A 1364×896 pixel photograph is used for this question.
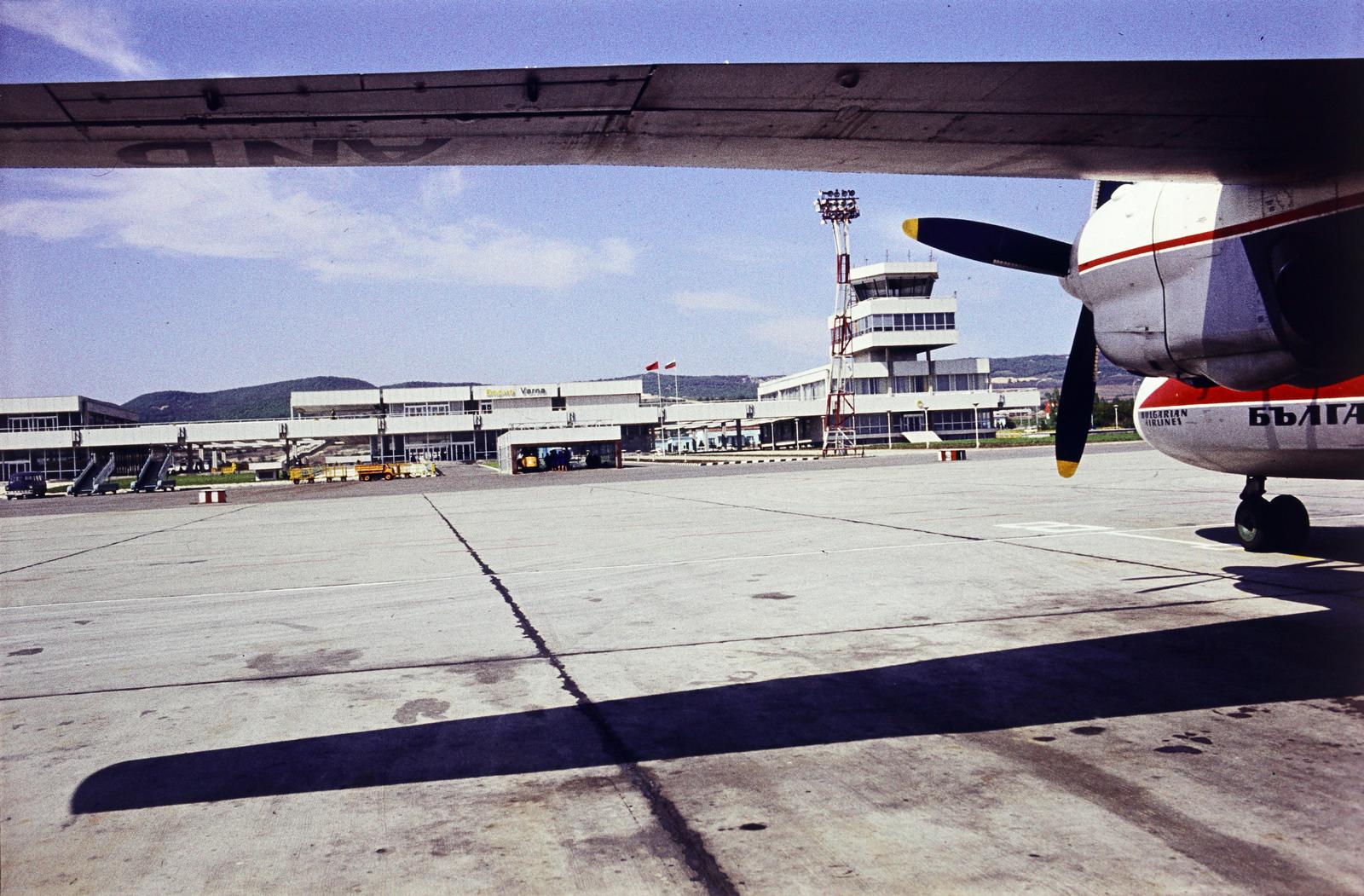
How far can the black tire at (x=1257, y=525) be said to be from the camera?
39.4 ft

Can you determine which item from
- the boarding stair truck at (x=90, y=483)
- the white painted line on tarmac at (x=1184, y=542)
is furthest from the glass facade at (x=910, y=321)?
the white painted line on tarmac at (x=1184, y=542)

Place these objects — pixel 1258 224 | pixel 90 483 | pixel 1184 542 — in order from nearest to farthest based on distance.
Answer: pixel 1258 224 < pixel 1184 542 < pixel 90 483

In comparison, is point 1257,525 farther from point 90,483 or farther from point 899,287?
point 899,287

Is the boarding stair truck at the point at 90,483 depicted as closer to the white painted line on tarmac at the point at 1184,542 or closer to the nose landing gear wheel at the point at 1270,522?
the white painted line on tarmac at the point at 1184,542

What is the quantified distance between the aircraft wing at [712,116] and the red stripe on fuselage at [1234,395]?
4.07 m

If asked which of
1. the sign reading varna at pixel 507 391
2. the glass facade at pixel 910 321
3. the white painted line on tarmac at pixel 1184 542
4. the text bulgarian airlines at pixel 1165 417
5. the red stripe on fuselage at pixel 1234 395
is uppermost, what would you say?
the glass facade at pixel 910 321

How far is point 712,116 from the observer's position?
199 inches

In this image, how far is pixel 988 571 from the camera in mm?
11438

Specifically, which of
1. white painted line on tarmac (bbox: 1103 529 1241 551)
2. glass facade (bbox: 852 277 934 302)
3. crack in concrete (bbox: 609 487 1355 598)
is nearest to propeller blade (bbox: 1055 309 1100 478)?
crack in concrete (bbox: 609 487 1355 598)

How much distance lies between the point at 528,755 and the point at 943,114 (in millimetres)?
4620

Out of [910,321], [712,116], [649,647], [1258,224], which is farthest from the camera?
[910,321]

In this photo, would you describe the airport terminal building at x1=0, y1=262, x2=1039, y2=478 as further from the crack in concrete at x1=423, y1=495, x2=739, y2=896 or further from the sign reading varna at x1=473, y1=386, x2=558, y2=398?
the crack in concrete at x1=423, y1=495, x2=739, y2=896

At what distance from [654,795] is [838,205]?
287 feet

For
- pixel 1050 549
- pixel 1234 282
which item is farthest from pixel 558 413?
pixel 1234 282
